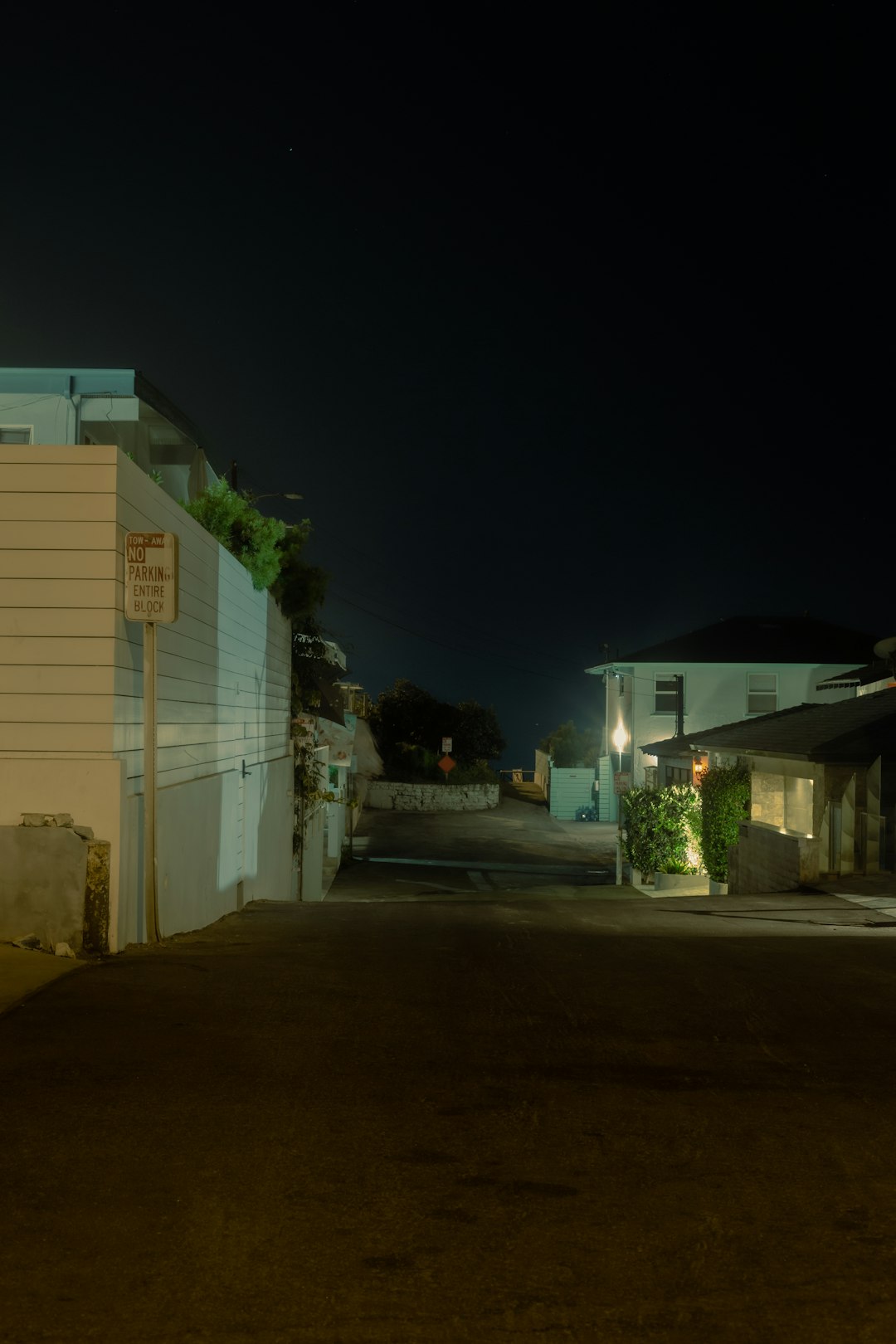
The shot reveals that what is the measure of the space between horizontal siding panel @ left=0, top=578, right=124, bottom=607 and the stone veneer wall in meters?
41.7

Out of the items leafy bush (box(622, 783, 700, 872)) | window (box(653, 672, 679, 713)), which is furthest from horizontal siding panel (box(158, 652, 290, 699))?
window (box(653, 672, 679, 713))

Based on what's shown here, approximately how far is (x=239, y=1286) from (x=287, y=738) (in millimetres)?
17649

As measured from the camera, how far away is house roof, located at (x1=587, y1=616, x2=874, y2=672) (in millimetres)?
40656

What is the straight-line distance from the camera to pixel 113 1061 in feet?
17.4

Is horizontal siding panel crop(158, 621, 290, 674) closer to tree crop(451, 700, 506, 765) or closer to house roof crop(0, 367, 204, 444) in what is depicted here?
house roof crop(0, 367, 204, 444)

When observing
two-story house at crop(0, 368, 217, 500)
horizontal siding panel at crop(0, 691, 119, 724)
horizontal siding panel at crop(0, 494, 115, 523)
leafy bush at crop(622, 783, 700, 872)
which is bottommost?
leafy bush at crop(622, 783, 700, 872)

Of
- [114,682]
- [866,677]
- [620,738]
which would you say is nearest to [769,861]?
[866,677]

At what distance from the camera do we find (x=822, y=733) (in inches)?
785

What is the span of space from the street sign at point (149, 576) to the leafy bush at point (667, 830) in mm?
18902

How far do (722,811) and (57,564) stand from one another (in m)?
17.2

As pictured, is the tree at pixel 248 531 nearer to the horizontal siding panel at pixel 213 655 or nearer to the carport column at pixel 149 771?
the horizontal siding panel at pixel 213 655

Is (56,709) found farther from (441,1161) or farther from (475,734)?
(475,734)

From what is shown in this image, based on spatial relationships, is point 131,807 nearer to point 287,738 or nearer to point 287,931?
point 287,931

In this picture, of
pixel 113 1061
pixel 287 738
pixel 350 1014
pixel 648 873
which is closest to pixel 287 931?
pixel 350 1014
